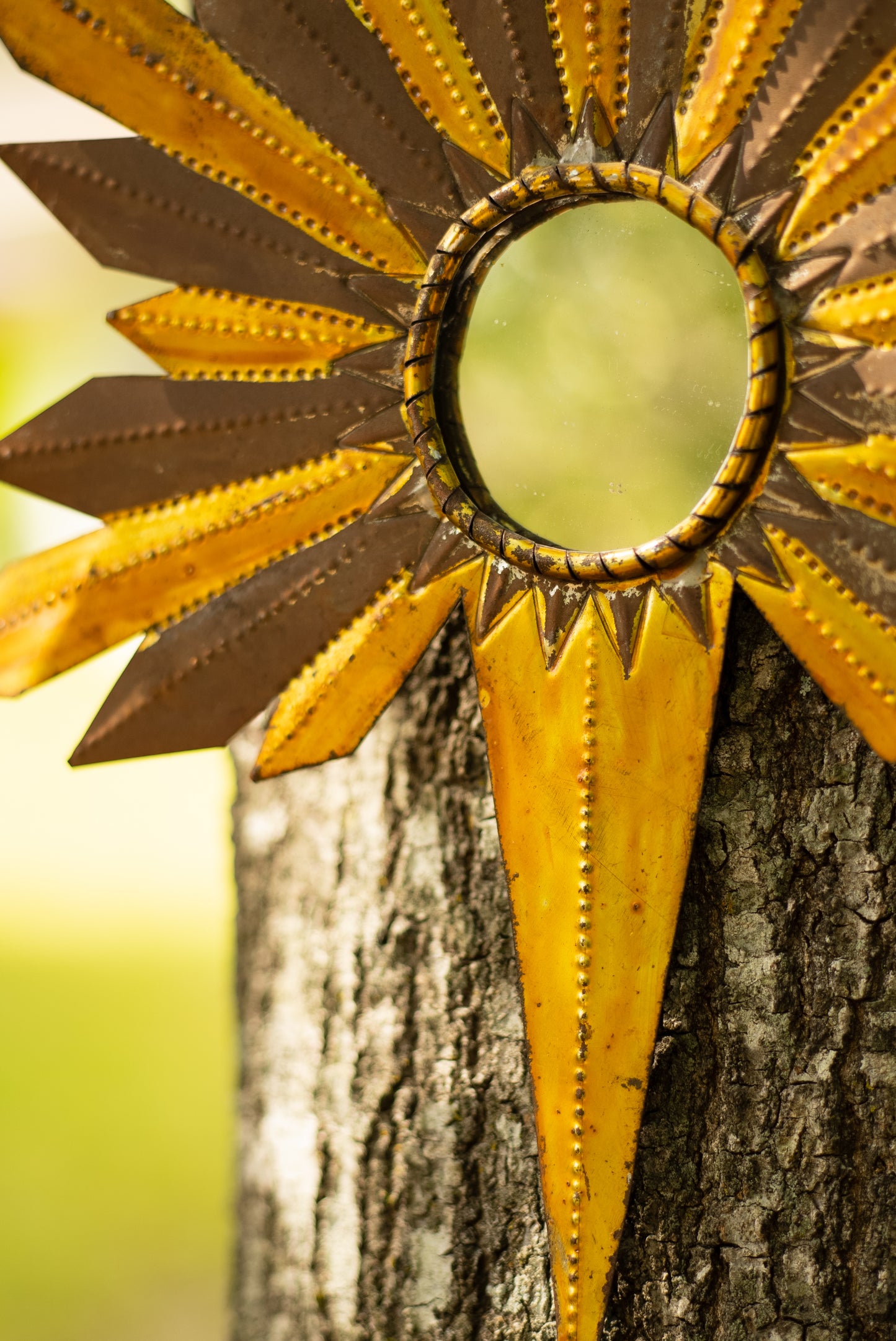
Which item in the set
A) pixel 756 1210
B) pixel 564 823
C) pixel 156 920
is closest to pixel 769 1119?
pixel 756 1210

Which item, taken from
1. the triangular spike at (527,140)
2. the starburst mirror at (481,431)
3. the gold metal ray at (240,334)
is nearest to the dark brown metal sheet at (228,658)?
the starburst mirror at (481,431)

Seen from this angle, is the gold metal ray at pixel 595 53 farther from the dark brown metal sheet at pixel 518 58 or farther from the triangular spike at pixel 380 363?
the triangular spike at pixel 380 363

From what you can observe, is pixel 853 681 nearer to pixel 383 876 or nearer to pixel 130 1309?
pixel 383 876

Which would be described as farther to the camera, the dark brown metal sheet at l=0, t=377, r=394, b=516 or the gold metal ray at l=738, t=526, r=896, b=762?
the dark brown metal sheet at l=0, t=377, r=394, b=516

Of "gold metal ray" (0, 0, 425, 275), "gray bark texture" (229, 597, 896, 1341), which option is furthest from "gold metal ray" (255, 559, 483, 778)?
"gold metal ray" (0, 0, 425, 275)

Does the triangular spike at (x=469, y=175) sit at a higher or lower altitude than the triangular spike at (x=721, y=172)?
higher

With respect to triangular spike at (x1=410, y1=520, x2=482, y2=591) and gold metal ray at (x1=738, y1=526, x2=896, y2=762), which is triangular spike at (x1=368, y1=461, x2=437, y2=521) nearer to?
triangular spike at (x1=410, y1=520, x2=482, y2=591)
